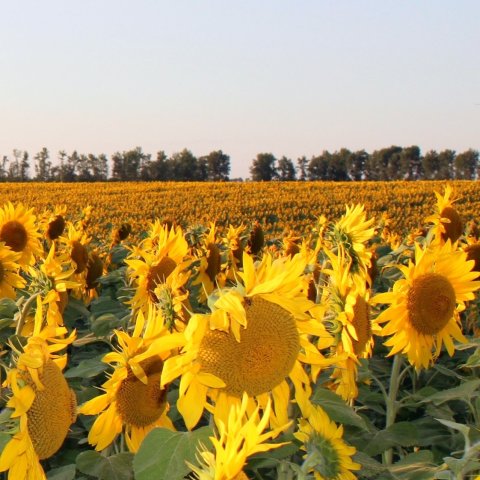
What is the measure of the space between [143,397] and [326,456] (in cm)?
43

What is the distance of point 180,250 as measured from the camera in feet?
10.7

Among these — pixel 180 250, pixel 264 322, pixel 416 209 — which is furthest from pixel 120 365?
pixel 416 209

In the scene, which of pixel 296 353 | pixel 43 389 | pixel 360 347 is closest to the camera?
pixel 43 389

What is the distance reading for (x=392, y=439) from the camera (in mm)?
2209

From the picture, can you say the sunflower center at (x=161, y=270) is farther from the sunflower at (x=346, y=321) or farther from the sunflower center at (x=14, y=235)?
the sunflower center at (x=14, y=235)

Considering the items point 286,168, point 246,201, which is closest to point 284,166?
point 286,168

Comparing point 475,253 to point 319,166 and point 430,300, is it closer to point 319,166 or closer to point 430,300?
point 430,300

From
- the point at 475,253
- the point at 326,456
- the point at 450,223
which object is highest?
the point at 450,223

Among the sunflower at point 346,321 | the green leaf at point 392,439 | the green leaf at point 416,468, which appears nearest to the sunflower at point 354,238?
the sunflower at point 346,321

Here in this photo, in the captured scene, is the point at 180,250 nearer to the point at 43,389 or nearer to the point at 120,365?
the point at 120,365

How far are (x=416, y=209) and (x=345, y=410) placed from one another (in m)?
22.3

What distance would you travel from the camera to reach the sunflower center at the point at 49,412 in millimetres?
1452

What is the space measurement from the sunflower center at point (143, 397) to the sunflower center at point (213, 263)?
249 centimetres

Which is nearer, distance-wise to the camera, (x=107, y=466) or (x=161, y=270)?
(x=107, y=466)
